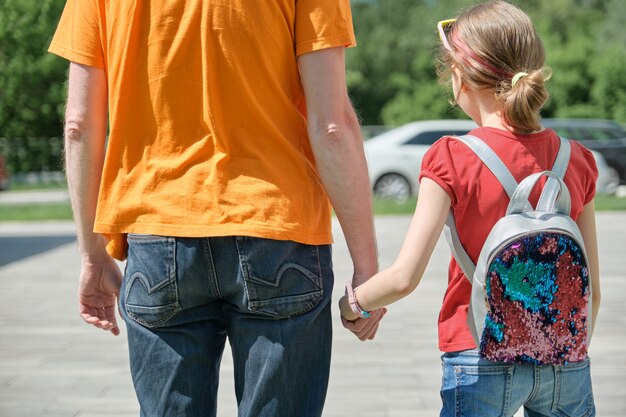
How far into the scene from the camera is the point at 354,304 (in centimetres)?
220

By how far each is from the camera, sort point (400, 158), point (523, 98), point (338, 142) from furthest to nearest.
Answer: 1. point (400, 158)
2. point (523, 98)
3. point (338, 142)

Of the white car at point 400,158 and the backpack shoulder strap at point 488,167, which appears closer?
the backpack shoulder strap at point 488,167

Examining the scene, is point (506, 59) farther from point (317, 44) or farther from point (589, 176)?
point (317, 44)

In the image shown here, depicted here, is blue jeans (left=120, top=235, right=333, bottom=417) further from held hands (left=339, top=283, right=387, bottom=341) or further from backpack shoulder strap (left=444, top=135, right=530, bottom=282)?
backpack shoulder strap (left=444, top=135, right=530, bottom=282)

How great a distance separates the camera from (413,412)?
14.0ft

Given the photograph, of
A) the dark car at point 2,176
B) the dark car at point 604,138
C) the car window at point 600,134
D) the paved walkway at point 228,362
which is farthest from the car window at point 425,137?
the dark car at point 2,176

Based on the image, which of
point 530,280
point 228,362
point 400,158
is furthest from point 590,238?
point 400,158

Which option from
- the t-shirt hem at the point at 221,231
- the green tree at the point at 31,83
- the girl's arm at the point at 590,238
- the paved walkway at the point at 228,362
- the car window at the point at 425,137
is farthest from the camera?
the car window at the point at 425,137

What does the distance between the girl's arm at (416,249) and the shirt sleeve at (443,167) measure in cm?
1

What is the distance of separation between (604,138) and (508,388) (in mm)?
19019

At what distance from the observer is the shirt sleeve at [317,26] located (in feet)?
6.34

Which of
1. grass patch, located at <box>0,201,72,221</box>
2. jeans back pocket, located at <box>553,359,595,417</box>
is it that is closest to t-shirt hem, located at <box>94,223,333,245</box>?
jeans back pocket, located at <box>553,359,595,417</box>

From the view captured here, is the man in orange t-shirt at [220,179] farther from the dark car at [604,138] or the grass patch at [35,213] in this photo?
the dark car at [604,138]

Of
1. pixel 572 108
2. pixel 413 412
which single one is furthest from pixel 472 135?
pixel 572 108
